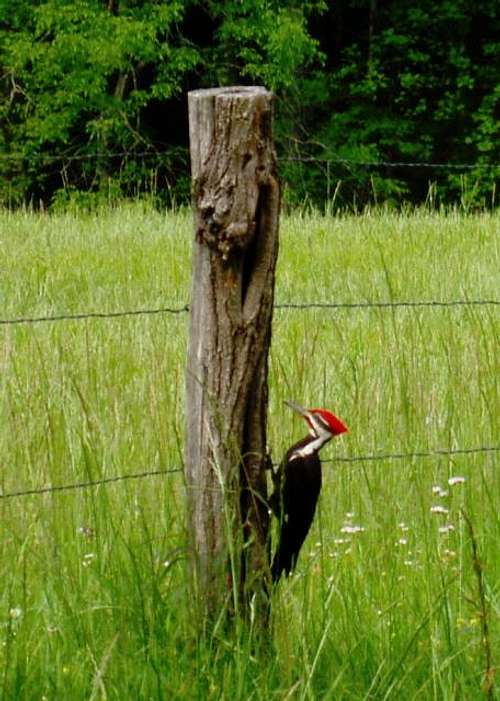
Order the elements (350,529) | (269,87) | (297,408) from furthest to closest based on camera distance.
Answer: (269,87)
(350,529)
(297,408)

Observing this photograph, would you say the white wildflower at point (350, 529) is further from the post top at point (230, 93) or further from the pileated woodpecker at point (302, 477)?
the post top at point (230, 93)

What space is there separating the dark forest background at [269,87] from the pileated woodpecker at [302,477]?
601 inches

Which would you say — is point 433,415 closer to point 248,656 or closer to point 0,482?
point 0,482

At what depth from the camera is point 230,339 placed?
10.7ft

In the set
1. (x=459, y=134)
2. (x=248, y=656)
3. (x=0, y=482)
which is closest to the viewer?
(x=248, y=656)

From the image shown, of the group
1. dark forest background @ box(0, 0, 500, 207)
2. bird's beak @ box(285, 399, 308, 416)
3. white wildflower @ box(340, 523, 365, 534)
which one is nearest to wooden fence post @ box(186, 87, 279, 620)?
bird's beak @ box(285, 399, 308, 416)

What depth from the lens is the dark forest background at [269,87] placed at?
21.7m

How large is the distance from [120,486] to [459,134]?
25.3 metres

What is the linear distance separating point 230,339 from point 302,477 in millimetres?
330

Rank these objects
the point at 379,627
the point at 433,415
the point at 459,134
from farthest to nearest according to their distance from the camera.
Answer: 1. the point at 459,134
2. the point at 433,415
3. the point at 379,627

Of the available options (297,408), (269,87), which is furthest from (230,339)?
(269,87)

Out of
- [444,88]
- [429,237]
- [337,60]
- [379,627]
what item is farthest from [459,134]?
[379,627]

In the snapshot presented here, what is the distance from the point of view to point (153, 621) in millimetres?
3324

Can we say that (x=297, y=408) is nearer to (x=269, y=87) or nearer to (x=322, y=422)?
(x=322, y=422)
